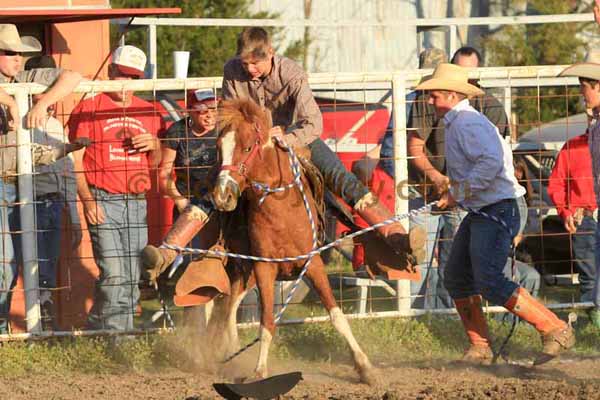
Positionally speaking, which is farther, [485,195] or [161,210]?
[161,210]

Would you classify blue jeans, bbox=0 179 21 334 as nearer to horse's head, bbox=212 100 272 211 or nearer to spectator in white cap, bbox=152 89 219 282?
spectator in white cap, bbox=152 89 219 282

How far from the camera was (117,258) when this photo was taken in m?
10.2

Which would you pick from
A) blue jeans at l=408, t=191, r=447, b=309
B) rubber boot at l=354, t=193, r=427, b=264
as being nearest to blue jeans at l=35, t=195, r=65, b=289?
rubber boot at l=354, t=193, r=427, b=264

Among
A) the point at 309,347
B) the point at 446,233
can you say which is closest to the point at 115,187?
the point at 309,347

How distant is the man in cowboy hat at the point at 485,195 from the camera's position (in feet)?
27.7

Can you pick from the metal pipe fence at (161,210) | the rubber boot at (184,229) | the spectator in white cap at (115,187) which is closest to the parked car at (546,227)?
the metal pipe fence at (161,210)

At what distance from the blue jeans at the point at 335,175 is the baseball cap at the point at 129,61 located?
7.23 feet

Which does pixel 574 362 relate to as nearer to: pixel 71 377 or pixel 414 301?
pixel 414 301

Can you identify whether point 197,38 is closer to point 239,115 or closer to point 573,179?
point 573,179

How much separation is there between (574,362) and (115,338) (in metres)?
3.49

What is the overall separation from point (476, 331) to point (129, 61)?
3653 mm

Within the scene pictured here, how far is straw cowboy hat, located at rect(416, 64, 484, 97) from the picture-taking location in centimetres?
855

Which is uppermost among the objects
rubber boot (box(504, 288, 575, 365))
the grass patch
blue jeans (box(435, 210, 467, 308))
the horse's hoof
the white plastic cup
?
the white plastic cup

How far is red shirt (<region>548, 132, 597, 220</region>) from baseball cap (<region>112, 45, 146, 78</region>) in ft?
11.6
